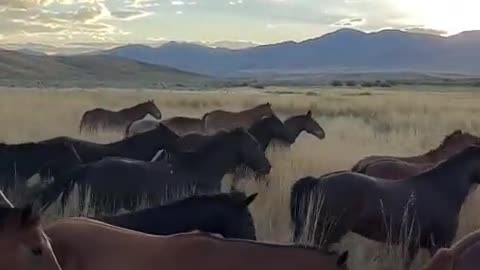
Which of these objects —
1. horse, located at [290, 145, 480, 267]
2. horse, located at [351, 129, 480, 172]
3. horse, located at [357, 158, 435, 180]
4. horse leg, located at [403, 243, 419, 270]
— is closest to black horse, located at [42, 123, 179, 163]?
horse, located at [351, 129, 480, 172]

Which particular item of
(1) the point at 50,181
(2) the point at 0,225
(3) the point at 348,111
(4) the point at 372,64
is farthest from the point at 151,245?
(4) the point at 372,64

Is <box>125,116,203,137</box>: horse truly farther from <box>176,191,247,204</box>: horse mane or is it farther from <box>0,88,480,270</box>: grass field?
<box>176,191,247,204</box>: horse mane

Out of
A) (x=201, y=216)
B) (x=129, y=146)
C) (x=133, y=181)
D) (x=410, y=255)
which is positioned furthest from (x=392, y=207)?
(x=129, y=146)

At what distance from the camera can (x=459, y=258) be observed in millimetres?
5320

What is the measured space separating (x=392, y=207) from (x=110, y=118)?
1492 centimetres

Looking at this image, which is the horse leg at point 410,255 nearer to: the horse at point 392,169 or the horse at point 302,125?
the horse at point 392,169

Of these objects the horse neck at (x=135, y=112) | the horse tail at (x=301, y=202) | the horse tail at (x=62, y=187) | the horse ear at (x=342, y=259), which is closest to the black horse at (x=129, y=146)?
the horse tail at (x=62, y=187)

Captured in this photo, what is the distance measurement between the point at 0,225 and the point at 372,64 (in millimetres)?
186288

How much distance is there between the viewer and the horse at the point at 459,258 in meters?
5.15

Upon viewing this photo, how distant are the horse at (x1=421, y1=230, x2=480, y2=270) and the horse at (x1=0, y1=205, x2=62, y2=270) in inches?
93.5

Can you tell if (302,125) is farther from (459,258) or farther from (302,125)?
(459,258)

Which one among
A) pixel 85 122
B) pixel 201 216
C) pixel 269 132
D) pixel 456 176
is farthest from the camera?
pixel 85 122

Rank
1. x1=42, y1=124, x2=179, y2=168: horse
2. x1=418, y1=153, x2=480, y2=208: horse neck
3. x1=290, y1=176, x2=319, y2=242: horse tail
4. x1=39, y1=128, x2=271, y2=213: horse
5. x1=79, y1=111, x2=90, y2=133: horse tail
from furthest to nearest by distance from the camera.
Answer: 1. x1=79, y1=111, x2=90, y2=133: horse tail
2. x1=42, y1=124, x2=179, y2=168: horse
3. x1=39, y1=128, x2=271, y2=213: horse
4. x1=290, y1=176, x2=319, y2=242: horse tail
5. x1=418, y1=153, x2=480, y2=208: horse neck

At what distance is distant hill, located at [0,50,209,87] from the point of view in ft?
385
